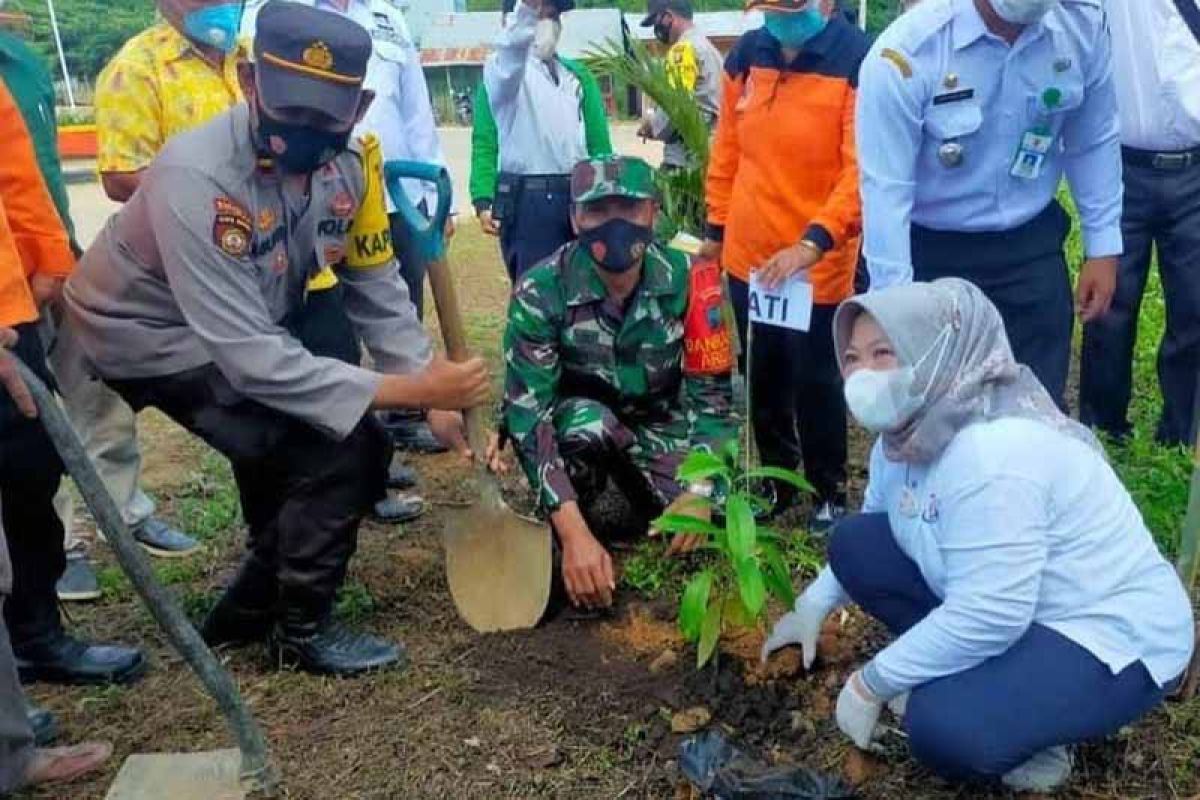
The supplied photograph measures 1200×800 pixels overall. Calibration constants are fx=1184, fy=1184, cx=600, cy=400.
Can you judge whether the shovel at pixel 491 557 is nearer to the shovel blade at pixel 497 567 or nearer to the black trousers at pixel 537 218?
the shovel blade at pixel 497 567

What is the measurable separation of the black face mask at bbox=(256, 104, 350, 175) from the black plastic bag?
1.55 m

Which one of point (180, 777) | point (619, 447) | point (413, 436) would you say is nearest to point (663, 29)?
point (413, 436)

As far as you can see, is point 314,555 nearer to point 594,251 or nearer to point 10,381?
point 10,381

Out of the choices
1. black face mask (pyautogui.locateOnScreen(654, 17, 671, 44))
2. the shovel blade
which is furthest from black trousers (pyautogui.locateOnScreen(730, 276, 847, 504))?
black face mask (pyautogui.locateOnScreen(654, 17, 671, 44))

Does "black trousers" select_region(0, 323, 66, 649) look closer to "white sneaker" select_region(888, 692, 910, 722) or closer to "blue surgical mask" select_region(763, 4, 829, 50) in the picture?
"white sneaker" select_region(888, 692, 910, 722)

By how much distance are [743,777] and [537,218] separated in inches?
124

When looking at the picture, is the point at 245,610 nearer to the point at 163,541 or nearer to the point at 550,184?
the point at 163,541

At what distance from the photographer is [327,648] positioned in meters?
3.08

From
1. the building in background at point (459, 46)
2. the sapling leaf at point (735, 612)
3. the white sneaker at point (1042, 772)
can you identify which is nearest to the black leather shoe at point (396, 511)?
the sapling leaf at point (735, 612)

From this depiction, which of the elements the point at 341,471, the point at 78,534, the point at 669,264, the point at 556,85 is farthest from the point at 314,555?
the point at 556,85

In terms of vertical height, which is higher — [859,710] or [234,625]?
[859,710]

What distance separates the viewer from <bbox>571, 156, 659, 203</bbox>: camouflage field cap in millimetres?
3336

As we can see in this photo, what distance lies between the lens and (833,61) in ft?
11.9

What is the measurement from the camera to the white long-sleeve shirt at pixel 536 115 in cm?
503
